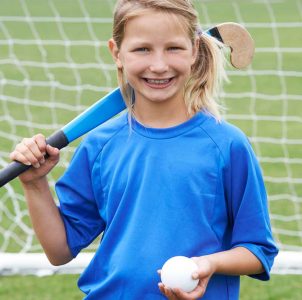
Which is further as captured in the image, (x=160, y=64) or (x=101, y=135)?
(x=101, y=135)

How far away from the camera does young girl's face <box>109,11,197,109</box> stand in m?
2.34

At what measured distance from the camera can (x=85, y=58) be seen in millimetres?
11445

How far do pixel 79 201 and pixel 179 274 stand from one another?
512 millimetres

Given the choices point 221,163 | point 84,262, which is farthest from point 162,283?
point 84,262

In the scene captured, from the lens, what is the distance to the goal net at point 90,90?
5219 millimetres

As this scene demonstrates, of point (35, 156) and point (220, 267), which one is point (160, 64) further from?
point (220, 267)

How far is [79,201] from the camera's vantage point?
258 centimetres

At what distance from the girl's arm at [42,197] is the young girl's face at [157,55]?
312 mm

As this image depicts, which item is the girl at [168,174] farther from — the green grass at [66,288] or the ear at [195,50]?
the green grass at [66,288]

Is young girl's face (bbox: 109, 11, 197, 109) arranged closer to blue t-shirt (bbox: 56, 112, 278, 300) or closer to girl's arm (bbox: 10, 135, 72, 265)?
blue t-shirt (bbox: 56, 112, 278, 300)

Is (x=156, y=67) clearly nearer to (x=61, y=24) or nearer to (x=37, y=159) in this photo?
(x=37, y=159)

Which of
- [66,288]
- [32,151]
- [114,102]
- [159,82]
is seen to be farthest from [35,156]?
[66,288]

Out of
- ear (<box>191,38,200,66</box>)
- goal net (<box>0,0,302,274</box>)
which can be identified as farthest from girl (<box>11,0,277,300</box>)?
goal net (<box>0,0,302,274</box>)

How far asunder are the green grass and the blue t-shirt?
1761mm
